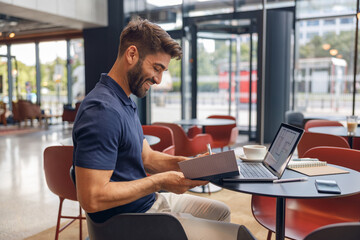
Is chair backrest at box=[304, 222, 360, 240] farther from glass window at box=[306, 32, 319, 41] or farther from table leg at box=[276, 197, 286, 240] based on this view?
glass window at box=[306, 32, 319, 41]

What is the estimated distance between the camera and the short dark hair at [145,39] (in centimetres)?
141

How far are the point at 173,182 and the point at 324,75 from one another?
24.2ft

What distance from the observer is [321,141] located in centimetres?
287

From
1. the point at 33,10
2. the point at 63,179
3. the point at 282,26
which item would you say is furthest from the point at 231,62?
the point at 63,179

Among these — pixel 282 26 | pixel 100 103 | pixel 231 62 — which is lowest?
pixel 100 103

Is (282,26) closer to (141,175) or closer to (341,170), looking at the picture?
(341,170)

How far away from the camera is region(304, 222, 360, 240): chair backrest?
957mm

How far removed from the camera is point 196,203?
5.68 ft

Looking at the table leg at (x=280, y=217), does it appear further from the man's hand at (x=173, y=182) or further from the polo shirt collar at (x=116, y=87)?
the polo shirt collar at (x=116, y=87)

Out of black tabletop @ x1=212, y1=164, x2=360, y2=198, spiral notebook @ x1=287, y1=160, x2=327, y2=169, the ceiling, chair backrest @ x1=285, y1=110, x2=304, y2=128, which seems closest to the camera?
black tabletop @ x1=212, y1=164, x2=360, y2=198

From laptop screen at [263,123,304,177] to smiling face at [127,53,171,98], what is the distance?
0.67 m

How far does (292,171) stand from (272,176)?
8.4 inches

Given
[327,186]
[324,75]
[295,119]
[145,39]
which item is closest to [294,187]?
[327,186]

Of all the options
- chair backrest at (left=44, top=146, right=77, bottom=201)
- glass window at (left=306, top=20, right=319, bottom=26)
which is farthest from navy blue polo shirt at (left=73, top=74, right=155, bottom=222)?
glass window at (left=306, top=20, right=319, bottom=26)
